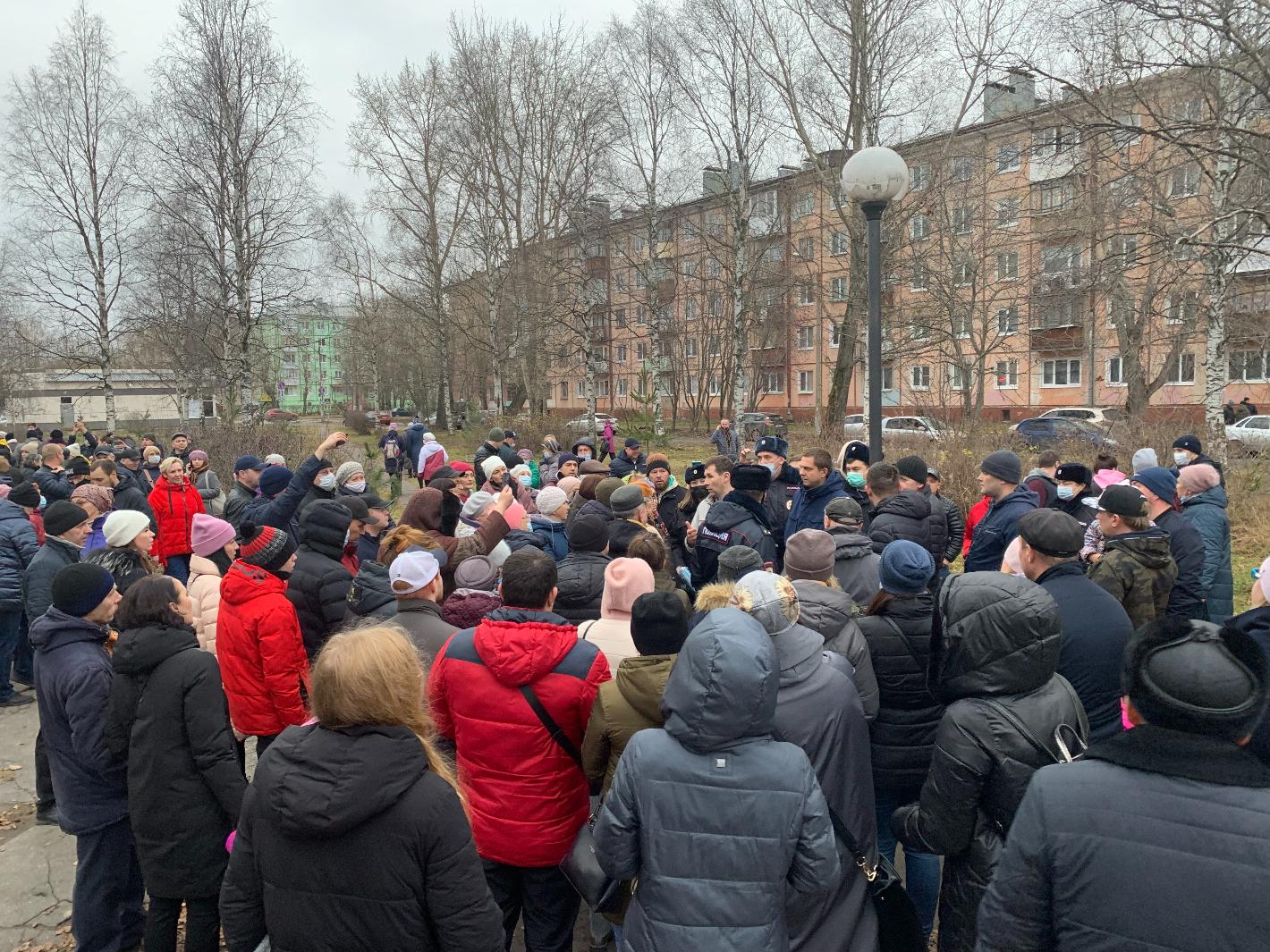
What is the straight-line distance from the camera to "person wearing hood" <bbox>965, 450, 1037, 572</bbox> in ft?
17.8

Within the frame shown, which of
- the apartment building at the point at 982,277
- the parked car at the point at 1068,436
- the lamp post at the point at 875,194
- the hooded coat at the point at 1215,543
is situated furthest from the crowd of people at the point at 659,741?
the parked car at the point at 1068,436

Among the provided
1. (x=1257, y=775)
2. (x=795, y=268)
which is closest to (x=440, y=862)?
(x=1257, y=775)

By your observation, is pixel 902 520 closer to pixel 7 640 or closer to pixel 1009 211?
pixel 7 640

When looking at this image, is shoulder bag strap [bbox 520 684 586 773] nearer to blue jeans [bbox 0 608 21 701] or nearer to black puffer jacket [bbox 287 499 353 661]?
black puffer jacket [bbox 287 499 353 661]

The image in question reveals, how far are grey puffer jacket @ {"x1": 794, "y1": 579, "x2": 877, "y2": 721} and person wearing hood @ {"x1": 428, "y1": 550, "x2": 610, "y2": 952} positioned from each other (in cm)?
90

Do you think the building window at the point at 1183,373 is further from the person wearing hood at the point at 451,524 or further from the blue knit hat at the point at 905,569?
the blue knit hat at the point at 905,569

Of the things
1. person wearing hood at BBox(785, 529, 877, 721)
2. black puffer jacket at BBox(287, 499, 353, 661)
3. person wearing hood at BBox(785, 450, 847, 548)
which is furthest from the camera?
person wearing hood at BBox(785, 450, 847, 548)

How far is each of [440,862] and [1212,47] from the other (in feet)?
38.6

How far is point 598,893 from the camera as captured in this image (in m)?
2.61

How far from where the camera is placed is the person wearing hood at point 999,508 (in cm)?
541

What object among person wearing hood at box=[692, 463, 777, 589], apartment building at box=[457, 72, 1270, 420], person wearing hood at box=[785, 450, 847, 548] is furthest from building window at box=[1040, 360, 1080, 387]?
person wearing hood at box=[692, 463, 777, 589]

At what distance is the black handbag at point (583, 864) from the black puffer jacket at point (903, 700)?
128 centimetres

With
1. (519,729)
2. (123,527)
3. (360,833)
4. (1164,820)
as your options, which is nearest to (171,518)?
(123,527)

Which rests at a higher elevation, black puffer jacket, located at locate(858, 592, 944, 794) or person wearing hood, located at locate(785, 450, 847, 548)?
person wearing hood, located at locate(785, 450, 847, 548)
